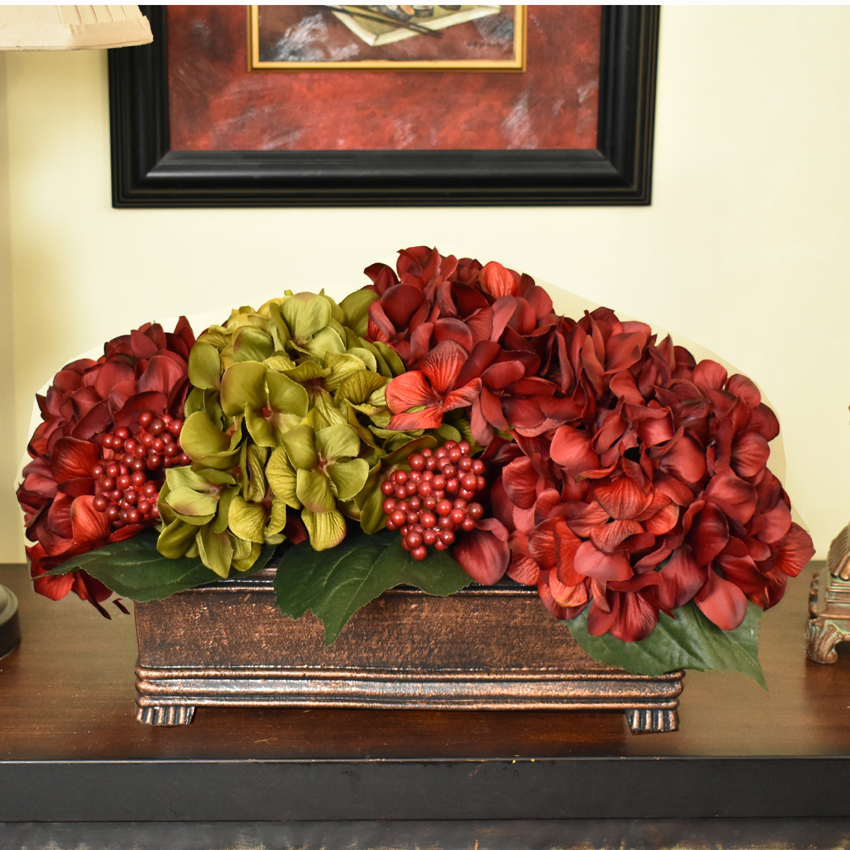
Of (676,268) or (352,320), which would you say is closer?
(352,320)

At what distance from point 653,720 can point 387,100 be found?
0.67 metres

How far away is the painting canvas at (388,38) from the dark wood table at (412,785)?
669 mm

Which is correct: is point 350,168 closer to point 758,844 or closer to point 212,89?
point 212,89

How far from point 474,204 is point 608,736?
602mm

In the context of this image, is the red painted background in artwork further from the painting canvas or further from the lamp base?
the lamp base

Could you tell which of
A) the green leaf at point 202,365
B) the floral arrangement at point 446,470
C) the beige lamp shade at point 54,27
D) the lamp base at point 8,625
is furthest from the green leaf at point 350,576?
the beige lamp shade at point 54,27

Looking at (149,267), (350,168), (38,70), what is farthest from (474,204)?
(38,70)

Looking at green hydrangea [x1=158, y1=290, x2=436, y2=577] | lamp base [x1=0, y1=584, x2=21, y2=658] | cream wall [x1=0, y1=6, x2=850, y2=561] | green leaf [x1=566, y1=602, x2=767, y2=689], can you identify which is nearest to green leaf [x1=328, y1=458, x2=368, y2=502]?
green hydrangea [x1=158, y1=290, x2=436, y2=577]

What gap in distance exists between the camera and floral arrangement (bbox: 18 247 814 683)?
0.43 metres

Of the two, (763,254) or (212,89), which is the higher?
(212,89)

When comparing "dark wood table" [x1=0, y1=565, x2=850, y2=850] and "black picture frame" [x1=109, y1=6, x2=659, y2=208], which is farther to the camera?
"black picture frame" [x1=109, y1=6, x2=659, y2=208]

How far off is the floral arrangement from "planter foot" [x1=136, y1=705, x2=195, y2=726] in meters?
0.09

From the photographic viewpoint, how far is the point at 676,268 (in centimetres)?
96

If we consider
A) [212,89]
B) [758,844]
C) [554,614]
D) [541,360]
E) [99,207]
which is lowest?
[758,844]
